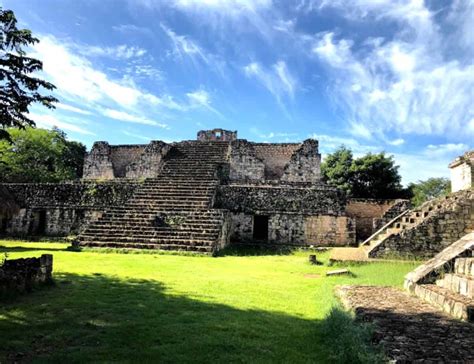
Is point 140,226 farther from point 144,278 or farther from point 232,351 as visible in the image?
point 232,351

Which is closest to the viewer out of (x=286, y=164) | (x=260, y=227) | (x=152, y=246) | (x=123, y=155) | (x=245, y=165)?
(x=152, y=246)

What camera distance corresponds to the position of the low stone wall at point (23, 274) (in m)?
5.88

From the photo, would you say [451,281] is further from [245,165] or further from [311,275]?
[245,165]

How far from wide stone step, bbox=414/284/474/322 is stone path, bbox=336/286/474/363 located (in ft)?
0.36

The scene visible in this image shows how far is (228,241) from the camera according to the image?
15.1 m

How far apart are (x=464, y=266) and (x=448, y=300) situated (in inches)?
47.5

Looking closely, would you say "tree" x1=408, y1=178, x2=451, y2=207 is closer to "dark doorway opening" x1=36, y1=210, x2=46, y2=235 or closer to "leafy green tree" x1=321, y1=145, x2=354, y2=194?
"leafy green tree" x1=321, y1=145, x2=354, y2=194

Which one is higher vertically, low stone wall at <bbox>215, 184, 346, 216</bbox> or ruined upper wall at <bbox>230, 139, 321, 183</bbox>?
Result: ruined upper wall at <bbox>230, 139, 321, 183</bbox>

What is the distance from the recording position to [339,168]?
31.4 metres

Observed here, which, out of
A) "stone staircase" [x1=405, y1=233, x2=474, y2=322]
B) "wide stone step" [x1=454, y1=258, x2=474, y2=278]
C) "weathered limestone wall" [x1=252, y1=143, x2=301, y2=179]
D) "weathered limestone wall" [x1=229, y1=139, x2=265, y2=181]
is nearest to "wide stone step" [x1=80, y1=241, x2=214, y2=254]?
"stone staircase" [x1=405, y1=233, x2=474, y2=322]

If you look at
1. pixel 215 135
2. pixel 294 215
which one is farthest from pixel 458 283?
pixel 215 135

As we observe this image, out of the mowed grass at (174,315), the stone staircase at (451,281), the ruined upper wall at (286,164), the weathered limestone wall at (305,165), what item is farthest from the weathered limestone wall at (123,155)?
the stone staircase at (451,281)

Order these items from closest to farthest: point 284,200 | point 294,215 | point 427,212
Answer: point 427,212, point 294,215, point 284,200

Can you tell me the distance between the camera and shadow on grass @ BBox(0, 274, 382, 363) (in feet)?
12.4
